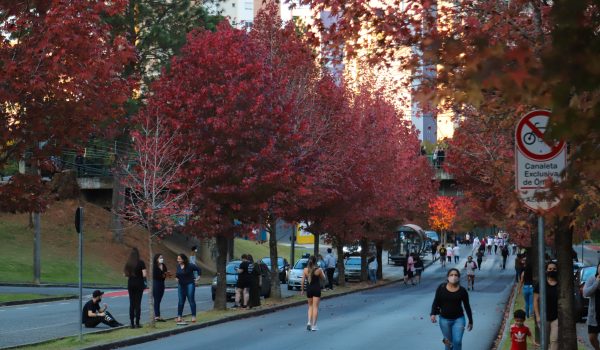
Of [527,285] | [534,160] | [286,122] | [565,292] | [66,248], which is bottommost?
[527,285]

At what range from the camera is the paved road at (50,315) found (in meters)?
22.2

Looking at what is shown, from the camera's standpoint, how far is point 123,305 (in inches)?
1346

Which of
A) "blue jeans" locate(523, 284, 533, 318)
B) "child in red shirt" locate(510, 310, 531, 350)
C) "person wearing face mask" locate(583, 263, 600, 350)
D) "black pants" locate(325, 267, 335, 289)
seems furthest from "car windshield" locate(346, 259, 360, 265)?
"child in red shirt" locate(510, 310, 531, 350)

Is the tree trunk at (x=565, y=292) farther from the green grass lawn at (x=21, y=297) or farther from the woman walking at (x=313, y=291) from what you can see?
the green grass lawn at (x=21, y=297)

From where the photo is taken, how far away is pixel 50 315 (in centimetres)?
2869

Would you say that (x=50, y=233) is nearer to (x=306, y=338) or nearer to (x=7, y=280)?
(x=7, y=280)

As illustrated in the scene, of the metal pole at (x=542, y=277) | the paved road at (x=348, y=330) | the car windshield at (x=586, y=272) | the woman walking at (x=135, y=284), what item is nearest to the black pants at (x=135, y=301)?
the woman walking at (x=135, y=284)

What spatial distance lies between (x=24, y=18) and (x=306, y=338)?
9510mm

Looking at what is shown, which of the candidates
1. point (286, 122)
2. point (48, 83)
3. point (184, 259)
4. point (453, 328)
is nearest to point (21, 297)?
point (286, 122)

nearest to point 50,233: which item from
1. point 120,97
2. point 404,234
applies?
point 404,234

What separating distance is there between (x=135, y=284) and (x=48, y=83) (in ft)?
28.8

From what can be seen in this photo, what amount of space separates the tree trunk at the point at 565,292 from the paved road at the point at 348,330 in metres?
7.25

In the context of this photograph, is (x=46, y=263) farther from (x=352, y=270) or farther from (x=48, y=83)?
(x=48, y=83)

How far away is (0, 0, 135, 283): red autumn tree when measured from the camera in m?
15.8
